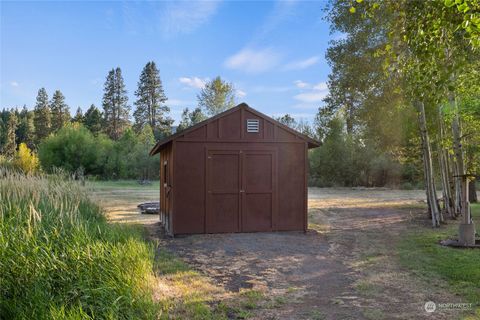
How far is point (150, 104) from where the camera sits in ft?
167

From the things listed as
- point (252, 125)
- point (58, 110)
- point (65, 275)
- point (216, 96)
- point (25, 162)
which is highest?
point (58, 110)

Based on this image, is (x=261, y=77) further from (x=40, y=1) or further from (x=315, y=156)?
(x=40, y=1)

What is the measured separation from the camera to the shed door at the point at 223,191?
8.84m

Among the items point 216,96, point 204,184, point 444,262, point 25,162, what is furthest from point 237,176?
point 216,96

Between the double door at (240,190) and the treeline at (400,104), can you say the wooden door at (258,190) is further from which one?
the treeline at (400,104)

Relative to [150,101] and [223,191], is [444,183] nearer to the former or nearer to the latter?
[223,191]

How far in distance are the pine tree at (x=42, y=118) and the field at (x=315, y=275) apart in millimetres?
47262

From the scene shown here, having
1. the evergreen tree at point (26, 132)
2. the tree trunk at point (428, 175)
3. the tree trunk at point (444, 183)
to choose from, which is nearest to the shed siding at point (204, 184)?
the tree trunk at point (428, 175)

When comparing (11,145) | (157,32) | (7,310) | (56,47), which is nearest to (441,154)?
(157,32)

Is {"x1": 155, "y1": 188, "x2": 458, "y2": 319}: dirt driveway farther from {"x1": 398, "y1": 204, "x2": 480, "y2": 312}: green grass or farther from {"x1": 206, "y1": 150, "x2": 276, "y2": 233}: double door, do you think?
{"x1": 206, "y1": 150, "x2": 276, "y2": 233}: double door

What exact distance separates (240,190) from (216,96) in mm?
23432

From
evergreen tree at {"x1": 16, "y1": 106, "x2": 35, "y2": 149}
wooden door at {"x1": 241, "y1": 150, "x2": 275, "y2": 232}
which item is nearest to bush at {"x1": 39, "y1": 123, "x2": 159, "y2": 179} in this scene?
evergreen tree at {"x1": 16, "y1": 106, "x2": 35, "y2": 149}

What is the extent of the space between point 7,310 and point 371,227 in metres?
8.85

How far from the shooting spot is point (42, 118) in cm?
4988
